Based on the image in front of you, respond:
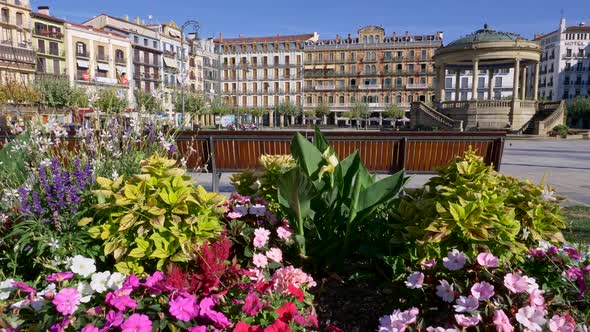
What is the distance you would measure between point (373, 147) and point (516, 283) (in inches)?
178

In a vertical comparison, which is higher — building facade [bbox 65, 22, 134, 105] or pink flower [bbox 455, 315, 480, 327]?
building facade [bbox 65, 22, 134, 105]

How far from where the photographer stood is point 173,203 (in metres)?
2.04

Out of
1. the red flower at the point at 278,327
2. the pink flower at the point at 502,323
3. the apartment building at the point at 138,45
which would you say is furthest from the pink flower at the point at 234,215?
the apartment building at the point at 138,45

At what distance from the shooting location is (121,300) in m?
1.62

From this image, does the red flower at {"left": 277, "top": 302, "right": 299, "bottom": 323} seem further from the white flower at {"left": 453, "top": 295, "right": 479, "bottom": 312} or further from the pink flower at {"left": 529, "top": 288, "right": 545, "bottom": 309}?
the pink flower at {"left": 529, "top": 288, "right": 545, "bottom": 309}

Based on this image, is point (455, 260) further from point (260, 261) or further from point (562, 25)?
point (562, 25)

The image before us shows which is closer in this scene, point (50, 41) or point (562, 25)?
point (50, 41)

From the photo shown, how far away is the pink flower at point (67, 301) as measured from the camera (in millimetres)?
1588

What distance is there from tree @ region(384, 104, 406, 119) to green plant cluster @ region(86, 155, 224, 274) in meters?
69.6

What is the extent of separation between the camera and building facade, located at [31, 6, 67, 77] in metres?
48.7

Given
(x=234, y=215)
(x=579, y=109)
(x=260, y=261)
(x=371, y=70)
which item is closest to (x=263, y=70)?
(x=371, y=70)

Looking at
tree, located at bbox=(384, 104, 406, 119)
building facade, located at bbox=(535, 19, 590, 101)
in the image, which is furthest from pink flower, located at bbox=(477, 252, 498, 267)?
building facade, located at bbox=(535, 19, 590, 101)

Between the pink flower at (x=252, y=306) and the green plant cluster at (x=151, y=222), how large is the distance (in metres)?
0.43

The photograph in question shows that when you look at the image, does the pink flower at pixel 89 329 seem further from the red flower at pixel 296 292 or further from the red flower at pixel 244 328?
the red flower at pixel 296 292
